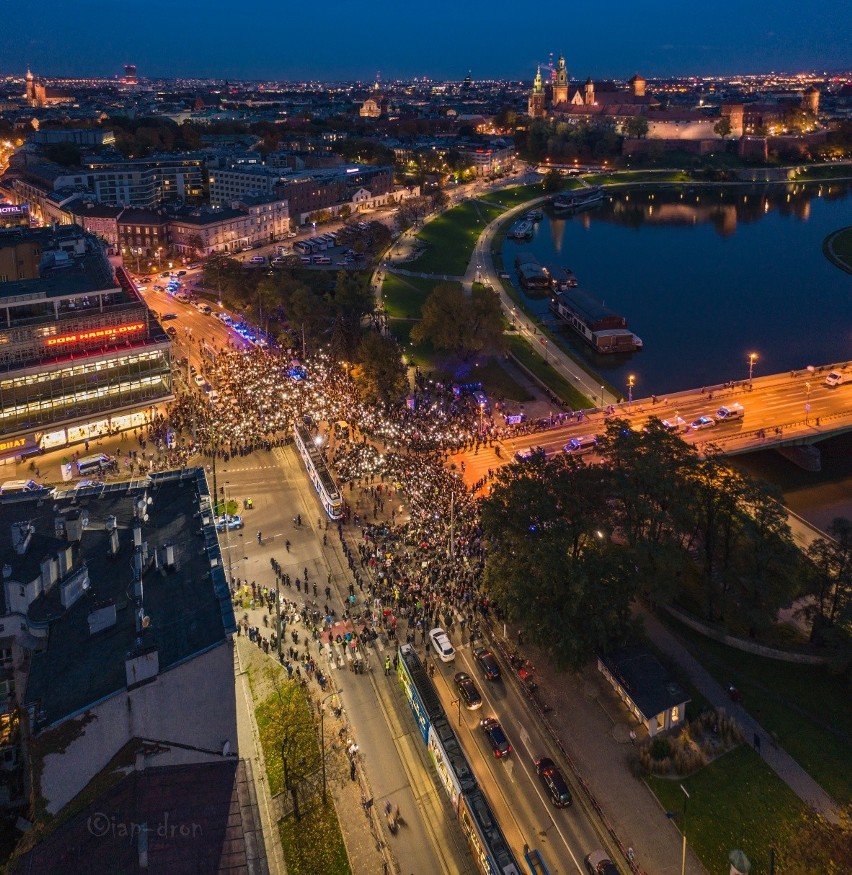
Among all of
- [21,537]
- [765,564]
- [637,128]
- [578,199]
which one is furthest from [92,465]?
[637,128]

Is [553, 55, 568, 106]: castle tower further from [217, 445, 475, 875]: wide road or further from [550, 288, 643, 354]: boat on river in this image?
[217, 445, 475, 875]: wide road

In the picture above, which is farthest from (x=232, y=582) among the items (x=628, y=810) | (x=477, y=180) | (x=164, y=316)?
(x=477, y=180)

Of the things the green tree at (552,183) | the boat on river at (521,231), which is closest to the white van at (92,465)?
the boat on river at (521,231)

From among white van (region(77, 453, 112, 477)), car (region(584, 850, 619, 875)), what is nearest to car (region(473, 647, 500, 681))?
car (region(584, 850, 619, 875))

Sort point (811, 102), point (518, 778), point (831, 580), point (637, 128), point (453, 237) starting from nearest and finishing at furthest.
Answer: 1. point (518, 778)
2. point (831, 580)
3. point (453, 237)
4. point (637, 128)
5. point (811, 102)

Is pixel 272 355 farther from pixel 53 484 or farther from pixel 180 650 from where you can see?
pixel 180 650

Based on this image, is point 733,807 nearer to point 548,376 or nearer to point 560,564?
point 560,564
